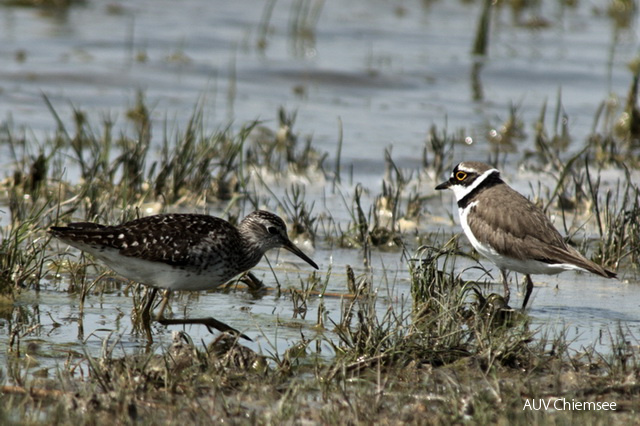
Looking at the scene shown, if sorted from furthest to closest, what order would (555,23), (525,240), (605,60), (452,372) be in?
(555,23) < (605,60) < (525,240) < (452,372)

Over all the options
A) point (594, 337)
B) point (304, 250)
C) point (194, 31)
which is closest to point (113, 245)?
point (304, 250)

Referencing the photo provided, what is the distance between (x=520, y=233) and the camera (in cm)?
811

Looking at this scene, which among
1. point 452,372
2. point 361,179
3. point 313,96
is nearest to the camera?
point 452,372

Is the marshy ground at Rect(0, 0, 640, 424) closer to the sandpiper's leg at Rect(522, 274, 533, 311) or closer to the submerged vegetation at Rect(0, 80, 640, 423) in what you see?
the submerged vegetation at Rect(0, 80, 640, 423)

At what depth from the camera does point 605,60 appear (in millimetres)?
19766

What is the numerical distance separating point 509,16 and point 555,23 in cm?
115

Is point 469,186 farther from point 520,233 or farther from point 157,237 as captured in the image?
point 157,237

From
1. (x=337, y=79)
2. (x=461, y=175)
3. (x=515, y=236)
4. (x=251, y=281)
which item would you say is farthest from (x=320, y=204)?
(x=337, y=79)

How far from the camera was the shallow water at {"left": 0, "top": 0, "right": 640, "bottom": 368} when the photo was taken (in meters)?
8.83

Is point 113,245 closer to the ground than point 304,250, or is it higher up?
higher up

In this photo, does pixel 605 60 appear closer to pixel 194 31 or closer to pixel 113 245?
pixel 194 31

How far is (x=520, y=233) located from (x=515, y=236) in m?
0.05

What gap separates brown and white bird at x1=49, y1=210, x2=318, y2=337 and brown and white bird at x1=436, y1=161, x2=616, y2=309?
6.62ft

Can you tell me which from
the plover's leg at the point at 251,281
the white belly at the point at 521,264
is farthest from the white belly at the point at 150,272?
the white belly at the point at 521,264
